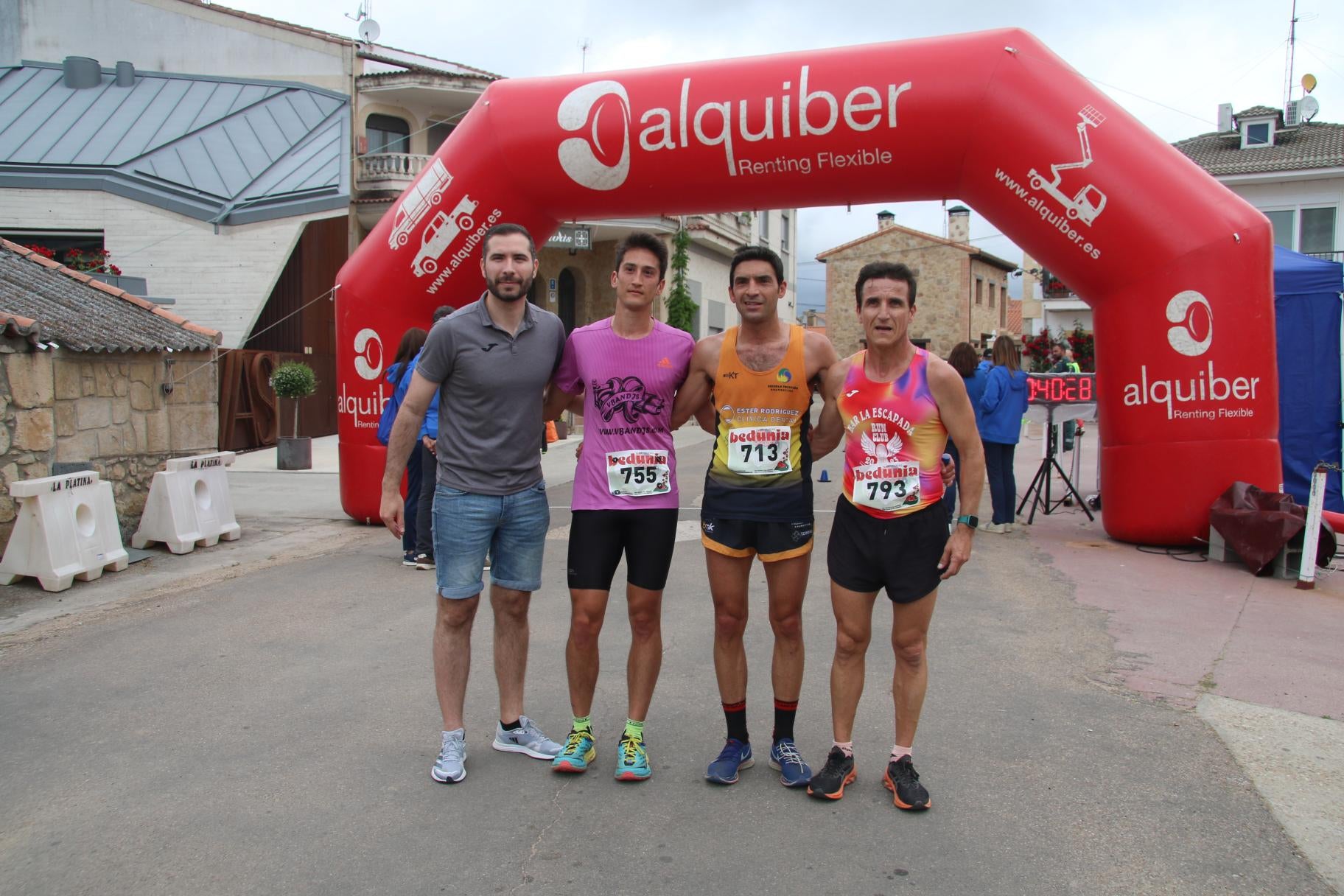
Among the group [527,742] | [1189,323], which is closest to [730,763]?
[527,742]

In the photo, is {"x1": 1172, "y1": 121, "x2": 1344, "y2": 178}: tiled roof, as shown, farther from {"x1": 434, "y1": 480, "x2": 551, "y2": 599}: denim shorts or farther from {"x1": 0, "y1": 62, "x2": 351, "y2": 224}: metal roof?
{"x1": 434, "y1": 480, "x2": 551, "y2": 599}: denim shorts

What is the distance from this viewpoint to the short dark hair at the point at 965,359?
871 cm

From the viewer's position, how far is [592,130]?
8.07m

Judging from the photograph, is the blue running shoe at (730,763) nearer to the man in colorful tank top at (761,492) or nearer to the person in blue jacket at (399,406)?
the man in colorful tank top at (761,492)

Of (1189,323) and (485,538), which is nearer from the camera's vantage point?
(485,538)

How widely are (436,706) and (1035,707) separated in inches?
103

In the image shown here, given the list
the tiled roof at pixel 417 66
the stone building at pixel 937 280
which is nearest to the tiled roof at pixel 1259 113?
the stone building at pixel 937 280

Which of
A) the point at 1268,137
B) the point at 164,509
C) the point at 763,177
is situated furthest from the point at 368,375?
the point at 1268,137

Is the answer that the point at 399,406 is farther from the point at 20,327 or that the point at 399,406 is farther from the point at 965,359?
the point at 965,359

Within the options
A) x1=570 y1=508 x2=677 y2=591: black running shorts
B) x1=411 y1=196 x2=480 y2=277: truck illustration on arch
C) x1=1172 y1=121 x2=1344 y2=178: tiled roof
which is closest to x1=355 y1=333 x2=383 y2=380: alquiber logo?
x1=411 y1=196 x2=480 y2=277: truck illustration on arch

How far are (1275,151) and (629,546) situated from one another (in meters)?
33.8

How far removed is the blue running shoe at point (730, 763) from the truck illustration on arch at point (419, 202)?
6.31 meters

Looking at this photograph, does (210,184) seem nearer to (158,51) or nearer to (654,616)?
(158,51)

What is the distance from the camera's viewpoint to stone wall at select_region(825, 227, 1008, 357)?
44.4 meters
